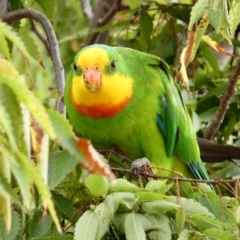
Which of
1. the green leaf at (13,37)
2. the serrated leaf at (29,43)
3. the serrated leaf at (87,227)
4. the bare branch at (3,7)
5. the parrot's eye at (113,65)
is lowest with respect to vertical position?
the serrated leaf at (87,227)

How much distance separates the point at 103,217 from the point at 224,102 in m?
0.99

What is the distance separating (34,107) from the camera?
0.91 meters

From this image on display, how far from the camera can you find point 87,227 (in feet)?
4.02

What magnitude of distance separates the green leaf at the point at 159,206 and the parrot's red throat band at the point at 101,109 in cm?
62

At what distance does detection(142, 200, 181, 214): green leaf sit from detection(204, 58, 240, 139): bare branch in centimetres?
86

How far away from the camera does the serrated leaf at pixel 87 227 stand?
120 centimetres

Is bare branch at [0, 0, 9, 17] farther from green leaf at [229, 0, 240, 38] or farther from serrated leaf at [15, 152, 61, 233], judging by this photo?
serrated leaf at [15, 152, 61, 233]

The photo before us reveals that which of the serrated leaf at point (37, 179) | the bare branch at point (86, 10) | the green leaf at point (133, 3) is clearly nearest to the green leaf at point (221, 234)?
the serrated leaf at point (37, 179)

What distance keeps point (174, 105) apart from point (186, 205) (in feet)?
2.65

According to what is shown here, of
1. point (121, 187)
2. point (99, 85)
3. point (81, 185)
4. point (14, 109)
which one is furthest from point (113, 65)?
point (14, 109)

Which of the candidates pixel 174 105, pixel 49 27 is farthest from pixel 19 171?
pixel 174 105

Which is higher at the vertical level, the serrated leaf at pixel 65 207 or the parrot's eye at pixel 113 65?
the parrot's eye at pixel 113 65

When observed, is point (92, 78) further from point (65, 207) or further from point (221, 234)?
point (221, 234)

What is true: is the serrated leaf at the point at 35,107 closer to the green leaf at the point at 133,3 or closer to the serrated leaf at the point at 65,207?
the serrated leaf at the point at 65,207
